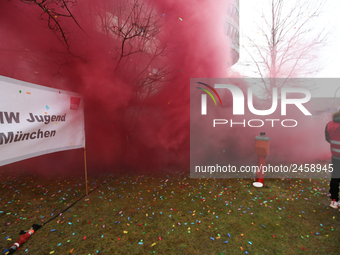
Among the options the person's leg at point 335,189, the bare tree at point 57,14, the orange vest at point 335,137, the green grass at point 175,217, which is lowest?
the green grass at point 175,217

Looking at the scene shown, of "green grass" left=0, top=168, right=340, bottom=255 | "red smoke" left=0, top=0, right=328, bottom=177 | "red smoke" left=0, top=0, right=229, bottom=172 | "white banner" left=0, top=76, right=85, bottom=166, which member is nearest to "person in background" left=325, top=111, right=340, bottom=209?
"green grass" left=0, top=168, right=340, bottom=255

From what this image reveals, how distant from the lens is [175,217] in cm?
263

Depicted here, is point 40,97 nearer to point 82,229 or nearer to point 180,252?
point 82,229

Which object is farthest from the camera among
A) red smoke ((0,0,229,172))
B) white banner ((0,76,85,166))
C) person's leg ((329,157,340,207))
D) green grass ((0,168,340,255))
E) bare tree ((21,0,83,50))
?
red smoke ((0,0,229,172))

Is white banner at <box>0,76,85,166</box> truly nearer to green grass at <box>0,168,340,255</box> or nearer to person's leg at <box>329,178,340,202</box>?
green grass at <box>0,168,340,255</box>

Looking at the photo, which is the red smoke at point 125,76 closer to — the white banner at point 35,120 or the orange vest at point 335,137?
the white banner at point 35,120

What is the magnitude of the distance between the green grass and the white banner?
126 cm

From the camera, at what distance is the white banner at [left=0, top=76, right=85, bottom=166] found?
2.21 metres

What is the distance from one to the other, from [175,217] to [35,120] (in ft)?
9.72

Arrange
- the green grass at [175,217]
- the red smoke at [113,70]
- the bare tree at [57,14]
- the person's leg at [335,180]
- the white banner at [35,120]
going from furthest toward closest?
the red smoke at [113,70]
the bare tree at [57,14]
the person's leg at [335,180]
the white banner at [35,120]
the green grass at [175,217]

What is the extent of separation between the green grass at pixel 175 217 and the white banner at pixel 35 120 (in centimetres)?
126

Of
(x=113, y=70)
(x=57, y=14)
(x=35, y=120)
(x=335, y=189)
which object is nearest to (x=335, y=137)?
(x=335, y=189)

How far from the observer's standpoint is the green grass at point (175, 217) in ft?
6.58

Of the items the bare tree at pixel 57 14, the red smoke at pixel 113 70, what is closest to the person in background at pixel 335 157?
the red smoke at pixel 113 70
